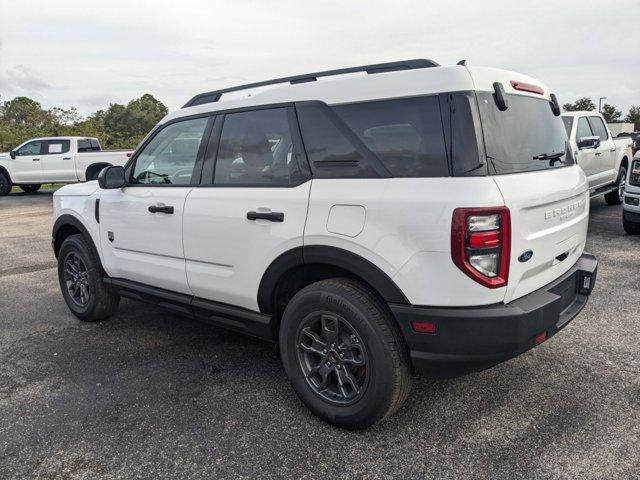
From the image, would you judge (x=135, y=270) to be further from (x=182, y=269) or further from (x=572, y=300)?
(x=572, y=300)

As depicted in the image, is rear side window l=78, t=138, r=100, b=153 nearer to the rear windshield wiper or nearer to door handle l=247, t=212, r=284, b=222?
door handle l=247, t=212, r=284, b=222

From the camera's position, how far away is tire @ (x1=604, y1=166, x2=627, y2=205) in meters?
10.6

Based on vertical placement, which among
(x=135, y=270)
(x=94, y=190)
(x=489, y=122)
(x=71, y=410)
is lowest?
(x=71, y=410)

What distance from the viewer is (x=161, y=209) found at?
3.58m

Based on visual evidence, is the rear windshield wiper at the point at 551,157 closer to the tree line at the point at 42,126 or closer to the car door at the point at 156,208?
the car door at the point at 156,208

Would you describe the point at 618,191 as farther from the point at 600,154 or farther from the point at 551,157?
the point at 551,157

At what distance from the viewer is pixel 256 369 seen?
358 cm

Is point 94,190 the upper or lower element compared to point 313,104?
lower

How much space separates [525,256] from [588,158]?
7463mm

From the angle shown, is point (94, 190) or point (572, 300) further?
point (94, 190)

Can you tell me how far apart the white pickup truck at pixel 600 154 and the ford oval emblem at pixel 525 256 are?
21.2 feet

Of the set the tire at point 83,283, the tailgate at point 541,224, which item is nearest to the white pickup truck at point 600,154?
the tailgate at point 541,224

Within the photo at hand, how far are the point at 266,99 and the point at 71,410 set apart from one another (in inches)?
85.3

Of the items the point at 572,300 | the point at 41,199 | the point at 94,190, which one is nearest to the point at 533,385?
the point at 572,300
